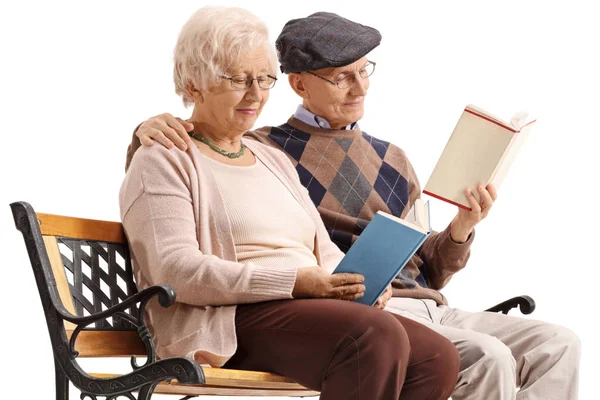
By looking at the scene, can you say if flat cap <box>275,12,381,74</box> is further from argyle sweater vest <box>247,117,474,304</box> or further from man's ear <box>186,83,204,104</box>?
man's ear <box>186,83,204,104</box>

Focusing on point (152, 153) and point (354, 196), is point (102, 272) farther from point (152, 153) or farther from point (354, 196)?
point (354, 196)

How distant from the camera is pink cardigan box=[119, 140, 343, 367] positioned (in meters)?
3.04

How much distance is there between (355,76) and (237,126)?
2.09ft

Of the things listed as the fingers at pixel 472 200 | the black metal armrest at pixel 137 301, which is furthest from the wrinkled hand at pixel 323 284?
the fingers at pixel 472 200

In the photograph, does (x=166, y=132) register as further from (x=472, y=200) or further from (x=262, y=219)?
(x=472, y=200)

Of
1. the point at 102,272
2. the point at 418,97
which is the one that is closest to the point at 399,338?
the point at 102,272

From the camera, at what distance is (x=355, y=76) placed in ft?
12.6

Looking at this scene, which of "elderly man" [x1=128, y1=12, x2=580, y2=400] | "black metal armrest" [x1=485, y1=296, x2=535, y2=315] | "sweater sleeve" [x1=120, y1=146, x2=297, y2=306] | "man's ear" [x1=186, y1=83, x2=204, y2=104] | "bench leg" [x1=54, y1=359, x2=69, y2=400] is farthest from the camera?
"black metal armrest" [x1=485, y1=296, x2=535, y2=315]

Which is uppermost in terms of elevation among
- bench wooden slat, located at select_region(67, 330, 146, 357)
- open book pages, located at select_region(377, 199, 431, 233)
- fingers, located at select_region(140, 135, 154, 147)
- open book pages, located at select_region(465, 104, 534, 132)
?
open book pages, located at select_region(465, 104, 534, 132)

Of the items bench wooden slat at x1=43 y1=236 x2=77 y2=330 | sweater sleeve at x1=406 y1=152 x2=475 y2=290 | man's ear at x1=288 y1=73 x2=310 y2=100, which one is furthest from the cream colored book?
bench wooden slat at x1=43 y1=236 x2=77 y2=330

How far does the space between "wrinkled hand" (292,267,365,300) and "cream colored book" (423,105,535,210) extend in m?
0.60

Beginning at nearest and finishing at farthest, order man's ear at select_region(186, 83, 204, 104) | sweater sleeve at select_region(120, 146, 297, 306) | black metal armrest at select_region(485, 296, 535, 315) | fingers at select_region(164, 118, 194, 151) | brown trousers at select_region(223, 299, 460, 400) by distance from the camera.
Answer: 1. brown trousers at select_region(223, 299, 460, 400)
2. sweater sleeve at select_region(120, 146, 297, 306)
3. fingers at select_region(164, 118, 194, 151)
4. man's ear at select_region(186, 83, 204, 104)
5. black metal armrest at select_region(485, 296, 535, 315)

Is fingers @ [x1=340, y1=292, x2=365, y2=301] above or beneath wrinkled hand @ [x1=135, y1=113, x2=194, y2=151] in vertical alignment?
beneath

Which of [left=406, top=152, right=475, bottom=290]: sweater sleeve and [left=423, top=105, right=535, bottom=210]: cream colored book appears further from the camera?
[left=406, top=152, right=475, bottom=290]: sweater sleeve
